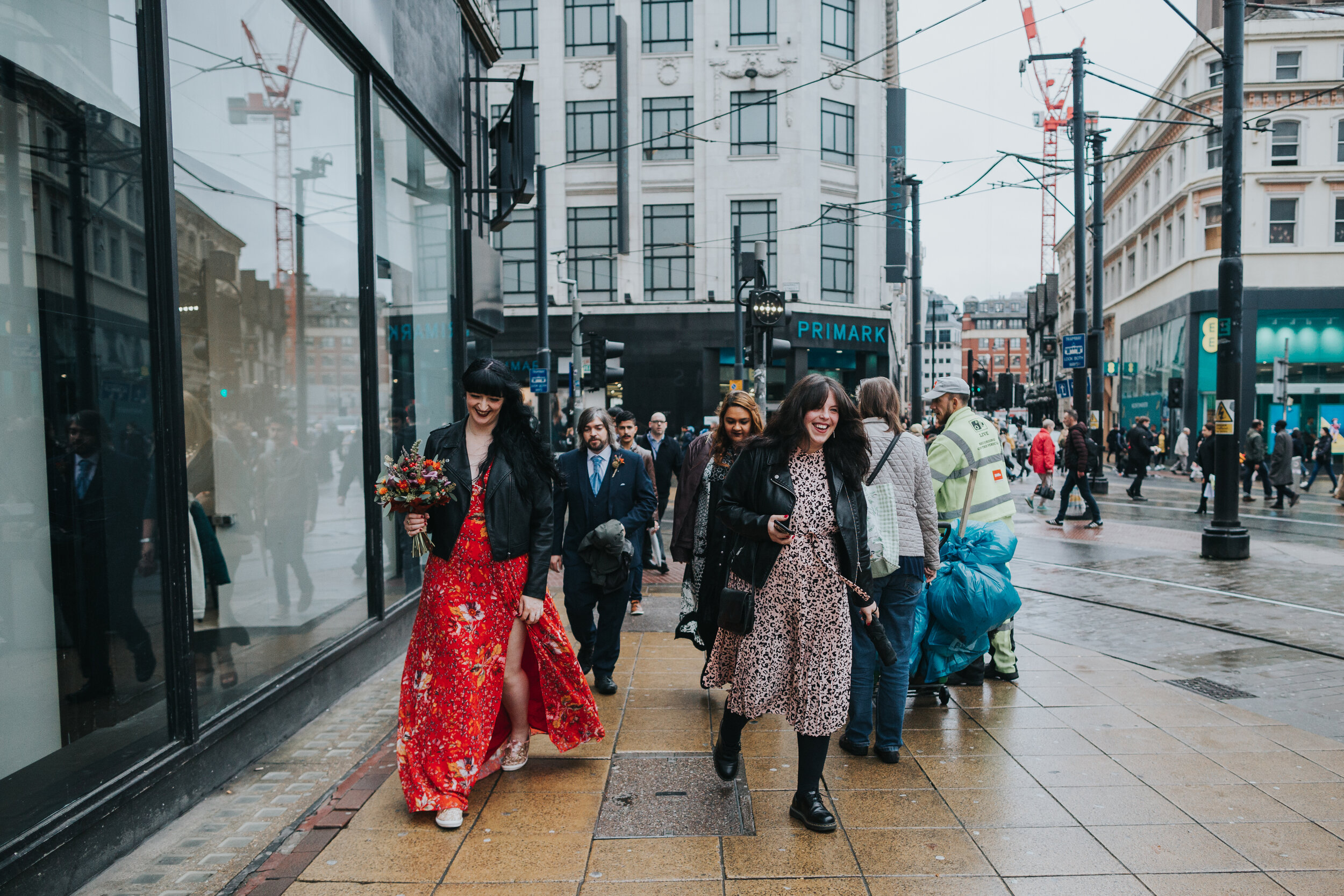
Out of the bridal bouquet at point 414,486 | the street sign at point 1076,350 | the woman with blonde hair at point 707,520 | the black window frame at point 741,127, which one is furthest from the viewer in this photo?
the black window frame at point 741,127

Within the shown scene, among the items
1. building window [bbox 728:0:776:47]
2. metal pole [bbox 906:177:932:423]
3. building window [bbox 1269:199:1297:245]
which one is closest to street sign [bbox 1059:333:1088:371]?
metal pole [bbox 906:177:932:423]

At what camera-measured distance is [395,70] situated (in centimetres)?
736

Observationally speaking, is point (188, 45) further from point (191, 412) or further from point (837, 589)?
point (837, 589)

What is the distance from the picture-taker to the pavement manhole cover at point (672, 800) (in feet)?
13.0

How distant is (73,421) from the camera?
3.71m

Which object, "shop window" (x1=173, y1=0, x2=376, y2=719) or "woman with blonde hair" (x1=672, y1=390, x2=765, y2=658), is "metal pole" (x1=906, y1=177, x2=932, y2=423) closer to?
"woman with blonde hair" (x1=672, y1=390, x2=765, y2=658)

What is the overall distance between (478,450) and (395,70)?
4.35 meters

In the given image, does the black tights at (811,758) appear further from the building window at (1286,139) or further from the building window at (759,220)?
the building window at (1286,139)

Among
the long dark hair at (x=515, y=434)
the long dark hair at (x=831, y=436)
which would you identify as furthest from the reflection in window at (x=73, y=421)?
the long dark hair at (x=831, y=436)

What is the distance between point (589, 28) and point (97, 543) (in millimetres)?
31638

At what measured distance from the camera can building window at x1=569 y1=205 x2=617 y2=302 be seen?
3219 cm

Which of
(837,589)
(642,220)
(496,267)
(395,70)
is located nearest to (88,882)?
(837,589)

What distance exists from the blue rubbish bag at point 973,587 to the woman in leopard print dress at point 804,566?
169 centimetres

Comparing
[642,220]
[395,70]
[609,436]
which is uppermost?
[642,220]
